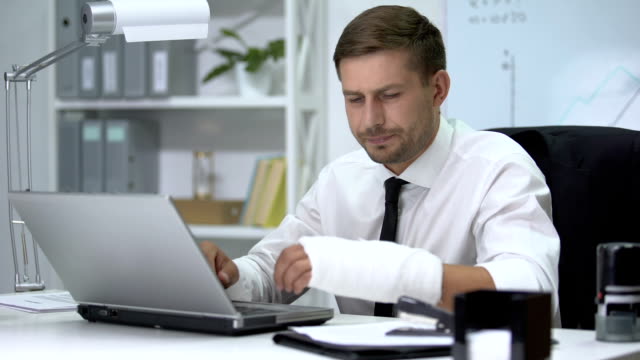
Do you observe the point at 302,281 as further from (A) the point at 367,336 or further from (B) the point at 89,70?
(B) the point at 89,70

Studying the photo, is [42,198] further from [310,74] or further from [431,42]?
[310,74]

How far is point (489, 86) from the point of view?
2852mm

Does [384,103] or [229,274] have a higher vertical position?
[384,103]

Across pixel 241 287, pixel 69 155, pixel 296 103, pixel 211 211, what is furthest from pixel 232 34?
pixel 241 287

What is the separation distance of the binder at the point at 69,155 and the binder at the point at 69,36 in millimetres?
116

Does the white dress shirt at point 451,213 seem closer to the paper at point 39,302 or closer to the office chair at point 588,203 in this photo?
the office chair at point 588,203

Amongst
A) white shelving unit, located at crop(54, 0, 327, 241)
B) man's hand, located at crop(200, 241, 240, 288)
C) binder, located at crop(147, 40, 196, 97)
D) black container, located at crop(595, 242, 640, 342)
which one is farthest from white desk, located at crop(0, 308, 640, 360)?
binder, located at crop(147, 40, 196, 97)

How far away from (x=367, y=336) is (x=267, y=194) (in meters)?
1.99

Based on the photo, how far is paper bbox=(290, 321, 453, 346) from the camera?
42.6 inches

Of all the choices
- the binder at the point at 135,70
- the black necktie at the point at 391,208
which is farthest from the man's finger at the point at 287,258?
the binder at the point at 135,70

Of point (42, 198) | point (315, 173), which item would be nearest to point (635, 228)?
point (42, 198)

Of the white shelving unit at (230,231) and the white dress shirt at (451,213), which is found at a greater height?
the white dress shirt at (451,213)

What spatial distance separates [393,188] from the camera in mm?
1676

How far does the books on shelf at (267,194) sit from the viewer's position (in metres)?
3.09
